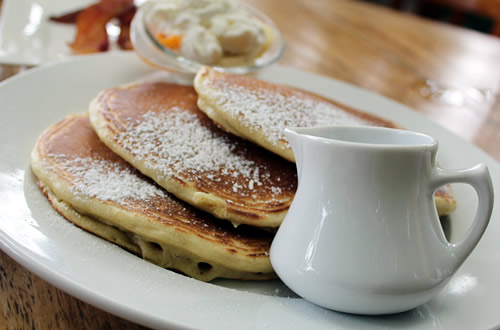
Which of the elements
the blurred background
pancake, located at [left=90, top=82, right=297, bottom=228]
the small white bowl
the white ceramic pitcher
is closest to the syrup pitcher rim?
the white ceramic pitcher

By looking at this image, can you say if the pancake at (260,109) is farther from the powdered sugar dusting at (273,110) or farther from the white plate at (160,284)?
the white plate at (160,284)

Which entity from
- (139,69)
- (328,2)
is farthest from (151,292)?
(328,2)

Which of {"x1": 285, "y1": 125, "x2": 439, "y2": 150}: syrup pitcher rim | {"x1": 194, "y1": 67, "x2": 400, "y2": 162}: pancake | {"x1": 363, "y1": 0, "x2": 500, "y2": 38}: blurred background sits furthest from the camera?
{"x1": 363, "y1": 0, "x2": 500, "y2": 38}: blurred background

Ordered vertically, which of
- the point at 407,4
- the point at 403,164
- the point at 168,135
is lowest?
the point at 407,4

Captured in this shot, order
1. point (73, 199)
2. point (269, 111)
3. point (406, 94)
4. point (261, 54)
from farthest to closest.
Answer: point (406, 94), point (261, 54), point (269, 111), point (73, 199)

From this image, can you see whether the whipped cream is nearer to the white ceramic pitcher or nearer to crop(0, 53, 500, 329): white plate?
crop(0, 53, 500, 329): white plate

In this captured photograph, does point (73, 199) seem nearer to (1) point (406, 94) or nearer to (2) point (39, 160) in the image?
(2) point (39, 160)

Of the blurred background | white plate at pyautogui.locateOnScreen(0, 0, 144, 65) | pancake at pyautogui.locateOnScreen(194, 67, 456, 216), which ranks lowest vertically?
the blurred background

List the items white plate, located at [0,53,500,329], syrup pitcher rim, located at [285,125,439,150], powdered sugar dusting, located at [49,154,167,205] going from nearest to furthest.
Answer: white plate, located at [0,53,500,329], syrup pitcher rim, located at [285,125,439,150], powdered sugar dusting, located at [49,154,167,205]
